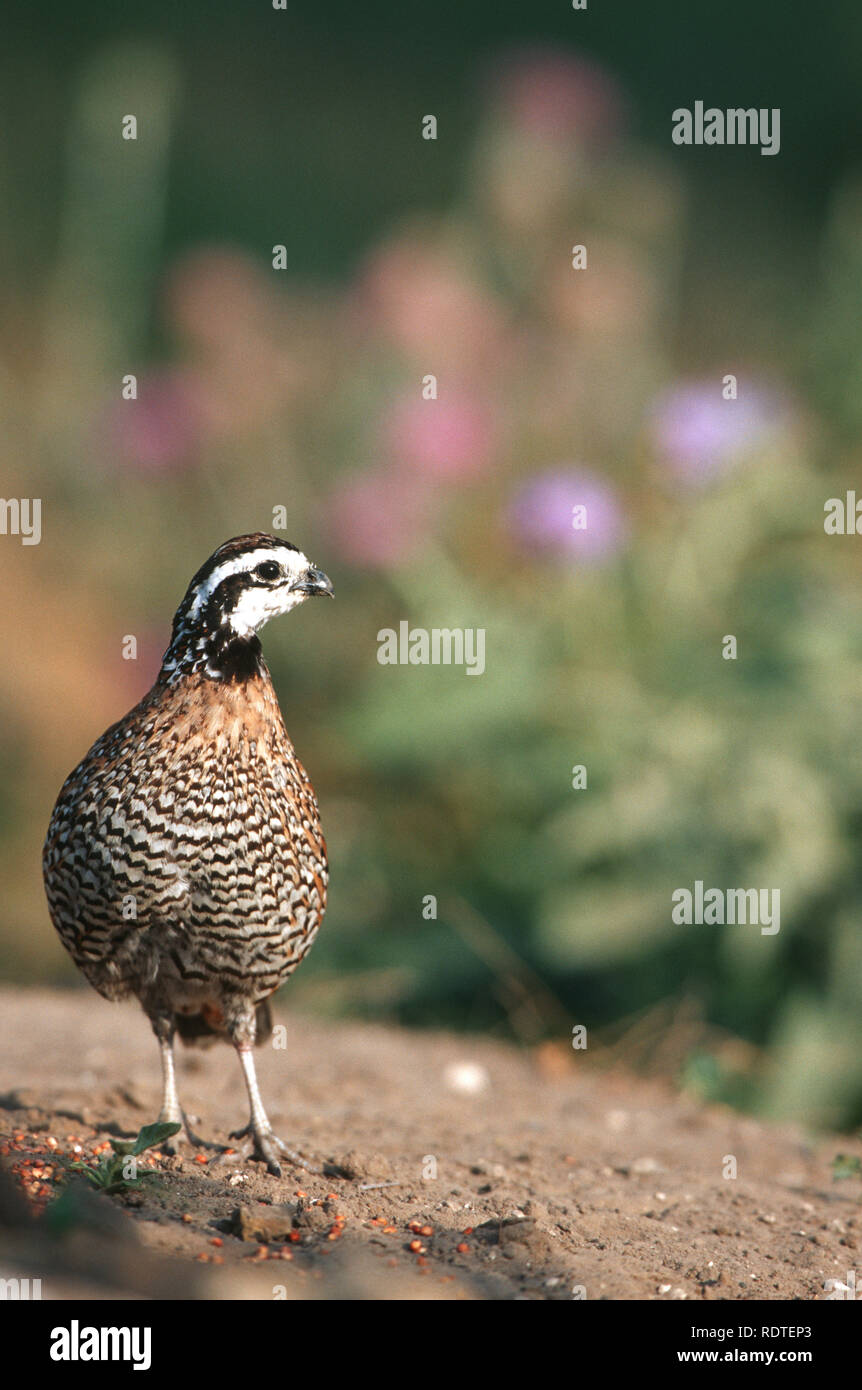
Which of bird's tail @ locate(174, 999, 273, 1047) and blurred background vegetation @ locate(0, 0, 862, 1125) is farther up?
blurred background vegetation @ locate(0, 0, 862, 1125)

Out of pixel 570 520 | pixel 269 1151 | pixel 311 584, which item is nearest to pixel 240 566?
pixel 311 584

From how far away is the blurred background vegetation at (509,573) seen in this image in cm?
598

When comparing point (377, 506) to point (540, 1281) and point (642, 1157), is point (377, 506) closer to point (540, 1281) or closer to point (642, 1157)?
point (642, 1157)

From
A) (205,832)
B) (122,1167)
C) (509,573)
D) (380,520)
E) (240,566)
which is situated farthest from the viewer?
(509,573)

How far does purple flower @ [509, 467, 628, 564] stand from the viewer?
6.10 m

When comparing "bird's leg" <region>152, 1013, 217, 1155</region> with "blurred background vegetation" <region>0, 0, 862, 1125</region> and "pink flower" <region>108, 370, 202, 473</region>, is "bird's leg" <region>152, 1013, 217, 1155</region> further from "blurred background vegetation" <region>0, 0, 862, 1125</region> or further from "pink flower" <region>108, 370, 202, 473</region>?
"pink flower" <region>108, 370, 202, 473</region>

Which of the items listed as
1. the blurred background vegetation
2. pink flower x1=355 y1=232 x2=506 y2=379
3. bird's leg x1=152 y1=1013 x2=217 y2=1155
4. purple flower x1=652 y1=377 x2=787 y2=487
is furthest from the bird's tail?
pink flower x1=355 y1=232 x2=506 y2=379

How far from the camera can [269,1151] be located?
13.2ft

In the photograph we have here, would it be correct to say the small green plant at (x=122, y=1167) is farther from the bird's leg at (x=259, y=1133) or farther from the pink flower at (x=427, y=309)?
the pink flower at (x=427, y=309)

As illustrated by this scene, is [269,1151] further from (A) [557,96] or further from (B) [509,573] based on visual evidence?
(A) [557,96]

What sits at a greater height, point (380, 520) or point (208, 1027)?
point (380, 520)

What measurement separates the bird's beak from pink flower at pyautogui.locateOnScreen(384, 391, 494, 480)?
292cm

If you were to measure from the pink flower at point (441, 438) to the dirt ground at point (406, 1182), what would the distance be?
2.39 metres

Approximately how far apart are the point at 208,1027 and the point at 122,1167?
0.86 metres
